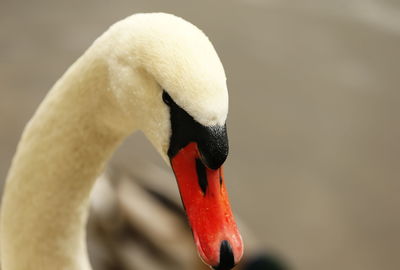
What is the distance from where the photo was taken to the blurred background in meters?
3.90

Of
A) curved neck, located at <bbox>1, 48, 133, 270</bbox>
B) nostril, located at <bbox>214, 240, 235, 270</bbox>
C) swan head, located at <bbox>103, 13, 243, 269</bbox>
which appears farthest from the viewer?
curved neck, located at <bbox>1, 48, 133, 270</bbox>

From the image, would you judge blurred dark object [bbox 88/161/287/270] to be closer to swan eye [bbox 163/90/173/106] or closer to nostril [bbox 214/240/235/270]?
nostril [bbox 214/240/235/270]

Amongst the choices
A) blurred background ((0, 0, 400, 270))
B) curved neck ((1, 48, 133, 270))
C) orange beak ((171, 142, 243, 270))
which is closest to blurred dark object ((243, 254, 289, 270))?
blurred background ((0, 0, 400, 270))

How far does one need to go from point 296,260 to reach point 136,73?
281 cm

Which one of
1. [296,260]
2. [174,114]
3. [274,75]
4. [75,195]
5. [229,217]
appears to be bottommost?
[296,260]

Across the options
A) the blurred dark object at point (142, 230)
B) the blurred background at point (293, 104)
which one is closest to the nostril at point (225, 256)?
the blurred dark object at point (142, 230)

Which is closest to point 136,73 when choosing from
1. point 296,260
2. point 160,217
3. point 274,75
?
point 160,217

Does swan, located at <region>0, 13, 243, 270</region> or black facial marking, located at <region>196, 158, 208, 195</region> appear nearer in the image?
swan, located at <region>0, 13, 243, 270</region>

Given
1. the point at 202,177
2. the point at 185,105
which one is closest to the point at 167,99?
the point at 185,105

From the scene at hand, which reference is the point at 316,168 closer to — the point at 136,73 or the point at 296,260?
the point at 296,260

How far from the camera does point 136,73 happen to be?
1.15 m

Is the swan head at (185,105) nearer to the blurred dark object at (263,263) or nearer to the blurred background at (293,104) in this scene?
the blurred dark object at (263,263)

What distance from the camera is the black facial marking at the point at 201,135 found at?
1077mm

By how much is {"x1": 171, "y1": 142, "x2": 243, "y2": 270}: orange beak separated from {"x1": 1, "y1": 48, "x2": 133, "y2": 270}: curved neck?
0.54ft
